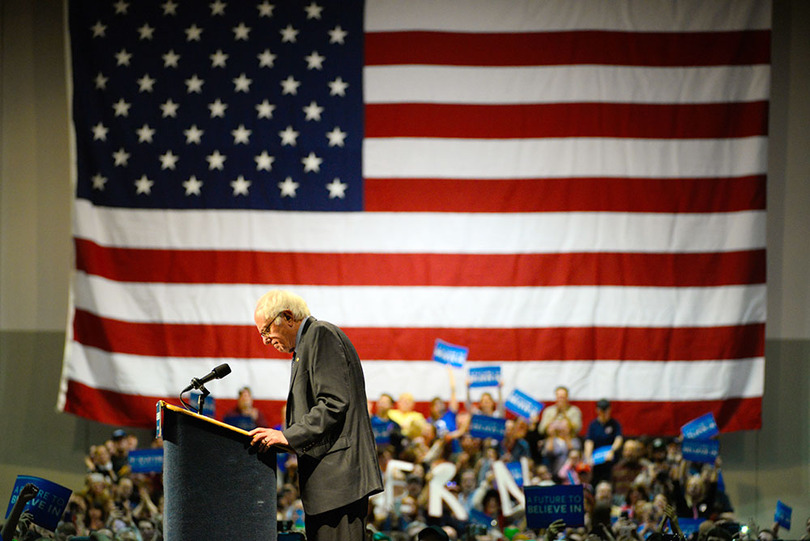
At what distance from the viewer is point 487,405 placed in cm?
823

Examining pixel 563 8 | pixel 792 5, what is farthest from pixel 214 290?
pixel 792 5

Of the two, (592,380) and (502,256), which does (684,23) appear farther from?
(592,380)

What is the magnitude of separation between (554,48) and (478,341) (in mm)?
3080

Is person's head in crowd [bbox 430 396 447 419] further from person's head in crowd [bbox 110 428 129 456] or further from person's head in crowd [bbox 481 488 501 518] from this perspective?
person's head in crowd [bbox 110 428 129 456]

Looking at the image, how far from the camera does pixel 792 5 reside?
30.2ft

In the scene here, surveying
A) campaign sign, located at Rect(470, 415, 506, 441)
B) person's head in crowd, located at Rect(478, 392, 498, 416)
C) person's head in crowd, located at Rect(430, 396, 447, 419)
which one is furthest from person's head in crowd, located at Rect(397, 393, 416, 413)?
campaign sign, located at Rect(470, 415, 506, 441)

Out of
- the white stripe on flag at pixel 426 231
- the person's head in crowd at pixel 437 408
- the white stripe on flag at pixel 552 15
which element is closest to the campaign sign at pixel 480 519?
the person's head in crowd at pixel 437 408

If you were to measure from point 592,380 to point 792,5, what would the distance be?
175 inches

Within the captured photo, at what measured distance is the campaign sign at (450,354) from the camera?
8.51m

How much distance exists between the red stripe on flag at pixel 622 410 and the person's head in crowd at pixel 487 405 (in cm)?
79

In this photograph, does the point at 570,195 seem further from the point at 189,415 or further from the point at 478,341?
the point at 189,415

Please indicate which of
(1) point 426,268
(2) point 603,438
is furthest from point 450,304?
(2) point 603,438

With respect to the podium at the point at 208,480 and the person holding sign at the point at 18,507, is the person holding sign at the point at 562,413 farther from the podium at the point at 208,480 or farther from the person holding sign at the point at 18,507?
the podium at the point at 208,480

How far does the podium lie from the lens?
2701 mm
